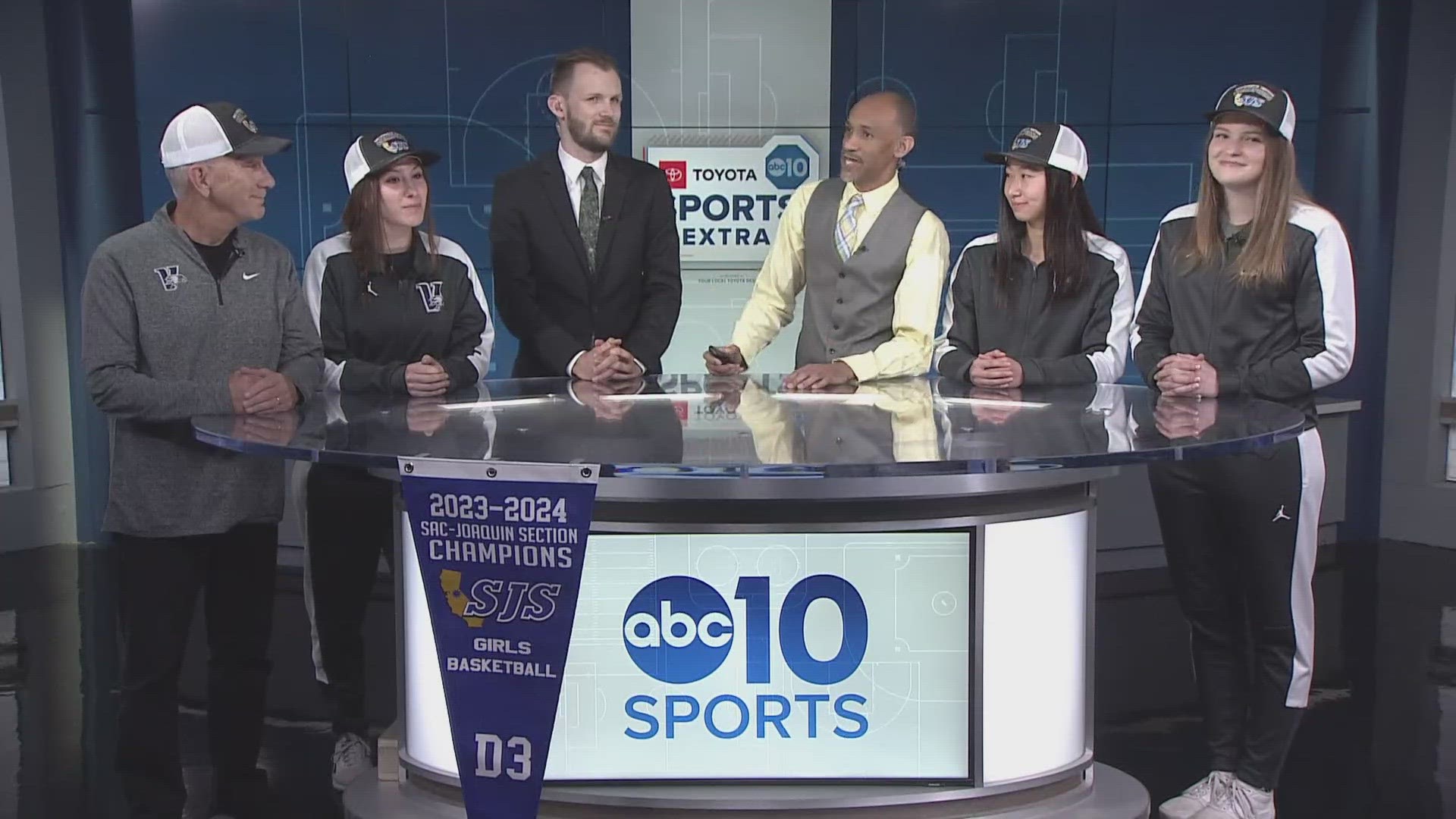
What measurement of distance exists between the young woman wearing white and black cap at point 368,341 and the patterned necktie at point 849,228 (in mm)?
929

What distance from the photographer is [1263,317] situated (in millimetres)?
3227

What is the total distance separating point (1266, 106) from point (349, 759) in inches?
102

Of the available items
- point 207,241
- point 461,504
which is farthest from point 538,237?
point 461,504

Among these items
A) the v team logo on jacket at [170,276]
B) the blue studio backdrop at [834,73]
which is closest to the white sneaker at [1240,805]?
the v team logo on jacket at [170,276]

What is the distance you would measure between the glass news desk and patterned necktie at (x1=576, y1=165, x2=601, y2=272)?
103cm

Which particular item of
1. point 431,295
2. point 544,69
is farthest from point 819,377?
point 544,69

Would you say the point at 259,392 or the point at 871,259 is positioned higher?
the point at 871,259

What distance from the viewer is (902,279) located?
372cm

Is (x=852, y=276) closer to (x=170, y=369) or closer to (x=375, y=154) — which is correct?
(x=375, y=154)

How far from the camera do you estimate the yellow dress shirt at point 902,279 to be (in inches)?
144

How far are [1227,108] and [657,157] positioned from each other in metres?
3.11

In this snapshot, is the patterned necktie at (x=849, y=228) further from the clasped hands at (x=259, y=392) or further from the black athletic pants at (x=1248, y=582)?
the clasped hands at (x=259, y=392)

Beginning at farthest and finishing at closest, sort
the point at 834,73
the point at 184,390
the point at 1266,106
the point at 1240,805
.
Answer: the point at 834,73, the point at 1240,805, the point at 1266,106, the point at 184,390

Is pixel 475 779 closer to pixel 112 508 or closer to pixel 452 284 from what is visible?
pixel 112 508
